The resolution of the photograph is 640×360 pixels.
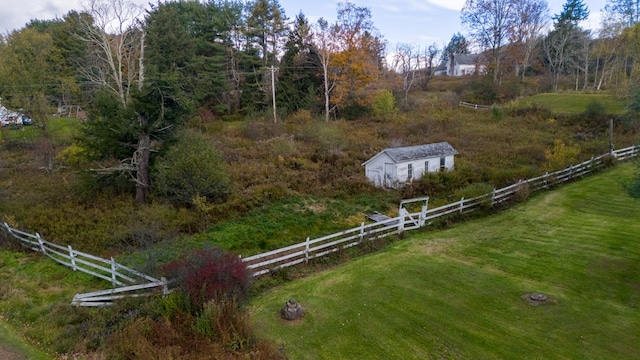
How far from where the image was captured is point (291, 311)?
412 inches

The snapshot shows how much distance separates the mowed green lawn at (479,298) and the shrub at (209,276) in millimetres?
1204

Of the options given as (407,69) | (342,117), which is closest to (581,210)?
(342,117)

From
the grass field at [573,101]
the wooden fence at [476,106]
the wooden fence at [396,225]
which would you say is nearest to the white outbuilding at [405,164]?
the wooden fence at [396,225]

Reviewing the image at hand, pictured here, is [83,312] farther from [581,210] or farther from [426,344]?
[581,210]

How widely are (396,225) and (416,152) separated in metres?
8.41

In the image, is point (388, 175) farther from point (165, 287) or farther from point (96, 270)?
point (96, 270)

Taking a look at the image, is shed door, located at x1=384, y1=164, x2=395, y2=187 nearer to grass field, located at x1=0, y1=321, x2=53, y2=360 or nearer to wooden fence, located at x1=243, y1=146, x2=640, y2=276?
wooden fence, located at x1=243, y1=146, x2=640, y2=276

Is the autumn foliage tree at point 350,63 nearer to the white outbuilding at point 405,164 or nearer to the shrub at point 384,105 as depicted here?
the shrub at point 384,105

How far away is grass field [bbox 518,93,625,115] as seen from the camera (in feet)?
130

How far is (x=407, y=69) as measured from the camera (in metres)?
64.7

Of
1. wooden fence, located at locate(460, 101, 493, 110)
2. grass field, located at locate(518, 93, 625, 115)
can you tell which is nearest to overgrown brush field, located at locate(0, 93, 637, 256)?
grass field, located at locate(518, 93, 625, 115)

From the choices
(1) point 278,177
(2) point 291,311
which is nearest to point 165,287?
(2) point 291,311

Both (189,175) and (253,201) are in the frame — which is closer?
(189,175)

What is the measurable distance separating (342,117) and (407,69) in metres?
24.9
